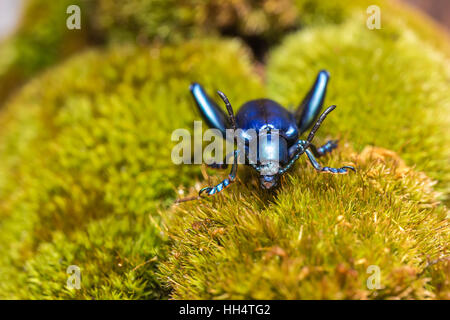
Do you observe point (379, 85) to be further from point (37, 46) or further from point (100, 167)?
point (37, 46)

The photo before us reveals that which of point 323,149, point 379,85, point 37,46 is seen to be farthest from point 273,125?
point 37,46

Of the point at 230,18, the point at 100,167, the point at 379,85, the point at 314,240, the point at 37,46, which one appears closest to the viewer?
the point at 314,240

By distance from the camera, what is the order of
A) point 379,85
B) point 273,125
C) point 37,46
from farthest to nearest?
point 37,46
point 379,85
point 273,125

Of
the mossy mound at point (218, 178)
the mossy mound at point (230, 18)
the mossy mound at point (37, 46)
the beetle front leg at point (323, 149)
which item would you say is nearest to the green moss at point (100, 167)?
the mossy mound at point (218, 178)

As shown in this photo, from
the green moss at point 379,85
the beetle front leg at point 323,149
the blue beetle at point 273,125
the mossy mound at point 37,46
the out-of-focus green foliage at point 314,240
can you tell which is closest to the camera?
the out-of-focus green foliage at point 314,240

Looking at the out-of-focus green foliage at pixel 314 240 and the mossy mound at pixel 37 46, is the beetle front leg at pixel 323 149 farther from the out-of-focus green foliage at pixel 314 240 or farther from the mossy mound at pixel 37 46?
the mossy mound at pixel 37 46

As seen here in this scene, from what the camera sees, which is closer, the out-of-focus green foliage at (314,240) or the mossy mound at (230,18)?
the out-of-focus green foliage at (314,240)

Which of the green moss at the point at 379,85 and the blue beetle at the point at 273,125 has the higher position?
the green moss at the point at 379,85
